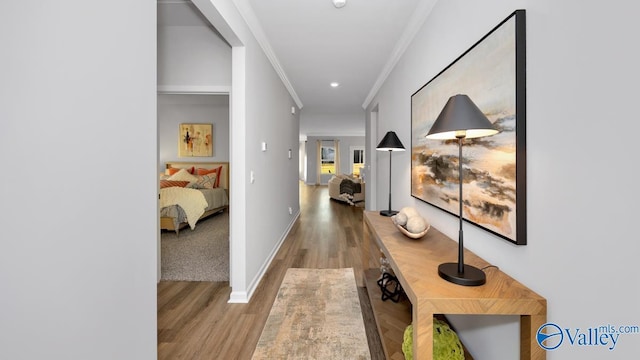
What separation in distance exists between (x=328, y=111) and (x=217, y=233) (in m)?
3.96

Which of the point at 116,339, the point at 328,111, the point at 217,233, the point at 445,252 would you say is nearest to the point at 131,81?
the point at 116,339

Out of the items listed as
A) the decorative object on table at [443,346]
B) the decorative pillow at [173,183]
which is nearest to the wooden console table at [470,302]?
the decorative object on table at [443,346]

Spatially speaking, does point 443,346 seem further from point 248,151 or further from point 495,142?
point 248,151

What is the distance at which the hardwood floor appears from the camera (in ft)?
5.68

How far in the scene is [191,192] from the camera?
15.9ft

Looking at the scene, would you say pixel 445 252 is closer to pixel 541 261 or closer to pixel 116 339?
pixel 541 261

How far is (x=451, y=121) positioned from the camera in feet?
3.40

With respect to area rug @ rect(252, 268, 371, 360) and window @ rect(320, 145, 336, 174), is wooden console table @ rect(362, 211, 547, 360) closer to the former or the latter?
area rug @ rect(252, 268, 371, 360)

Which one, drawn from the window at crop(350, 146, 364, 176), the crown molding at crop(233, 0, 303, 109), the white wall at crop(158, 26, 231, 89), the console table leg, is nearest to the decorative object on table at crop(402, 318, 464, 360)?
the console table leg

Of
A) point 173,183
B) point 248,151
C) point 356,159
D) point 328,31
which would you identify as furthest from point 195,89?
point 356,159

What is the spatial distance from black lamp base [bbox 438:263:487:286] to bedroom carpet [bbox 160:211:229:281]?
2.29m

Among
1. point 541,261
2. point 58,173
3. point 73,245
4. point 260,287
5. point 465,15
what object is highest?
point 465,15

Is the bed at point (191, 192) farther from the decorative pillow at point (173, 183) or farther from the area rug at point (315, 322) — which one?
the area rug at point (315, 322)
